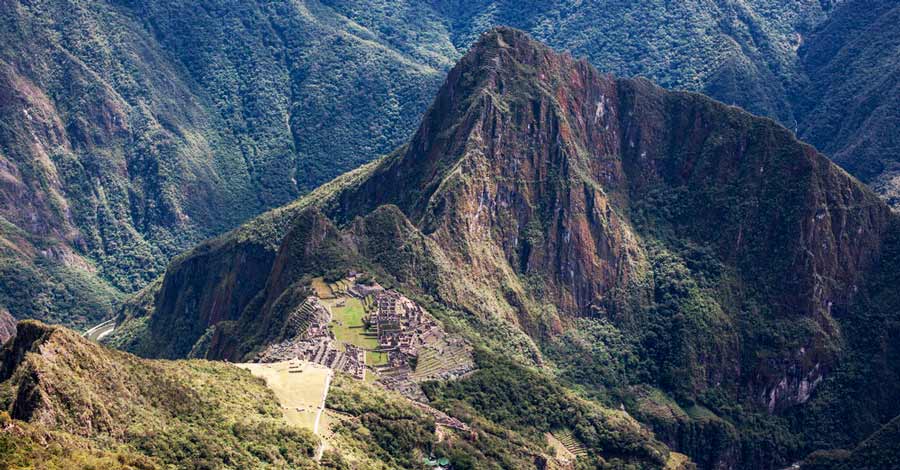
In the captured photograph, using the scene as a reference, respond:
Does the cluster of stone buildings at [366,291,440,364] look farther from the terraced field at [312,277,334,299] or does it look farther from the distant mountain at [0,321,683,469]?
the distant mountain at [0,321,683,469]

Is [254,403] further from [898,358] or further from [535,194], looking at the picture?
[898,358]

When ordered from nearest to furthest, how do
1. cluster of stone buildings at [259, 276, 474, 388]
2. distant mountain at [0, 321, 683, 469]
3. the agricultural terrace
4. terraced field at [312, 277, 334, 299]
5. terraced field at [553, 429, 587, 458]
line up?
distant mountain at [0, 321, 683, 469] → cluster of stone buildings at [259, 276, 474, 388] → the agricultural terrace → terraced field at [553, 429, 587, 458] → terraced field at [312, 277, 334, 299]

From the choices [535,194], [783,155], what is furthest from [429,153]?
[783,155]

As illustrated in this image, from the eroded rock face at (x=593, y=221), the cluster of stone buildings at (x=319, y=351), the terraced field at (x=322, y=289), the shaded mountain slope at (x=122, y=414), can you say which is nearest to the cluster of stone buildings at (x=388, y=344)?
the cluster of stone buildings at (x=319, y=351)

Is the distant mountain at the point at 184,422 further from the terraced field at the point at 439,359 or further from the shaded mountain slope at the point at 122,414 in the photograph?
the terraced field at the point at 439,359

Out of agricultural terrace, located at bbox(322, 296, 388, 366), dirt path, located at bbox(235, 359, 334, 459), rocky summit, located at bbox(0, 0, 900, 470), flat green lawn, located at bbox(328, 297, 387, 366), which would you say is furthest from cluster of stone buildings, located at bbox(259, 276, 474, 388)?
dirt path, located at bbox(235, 359, 334, 459)

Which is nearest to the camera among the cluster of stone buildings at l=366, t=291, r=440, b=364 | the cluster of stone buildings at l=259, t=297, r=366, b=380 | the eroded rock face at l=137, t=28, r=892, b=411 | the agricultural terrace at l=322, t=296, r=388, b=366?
the cluster of stone buildings at l=259, t=297, r=366, b=380

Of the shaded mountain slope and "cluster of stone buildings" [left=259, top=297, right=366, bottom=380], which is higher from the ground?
"cluster of stone buildings" [left=259, top=297, right=366, bottom=380]

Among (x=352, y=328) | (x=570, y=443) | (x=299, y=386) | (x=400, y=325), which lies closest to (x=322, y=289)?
(x=352, y=328)
